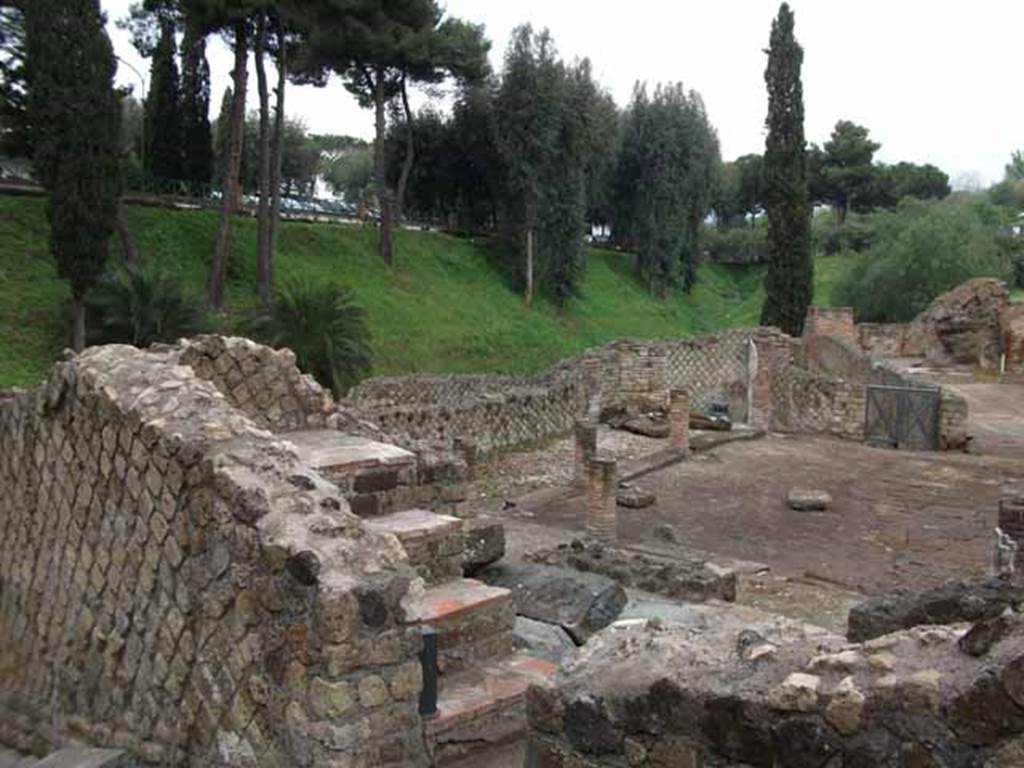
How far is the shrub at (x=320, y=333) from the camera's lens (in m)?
16.7

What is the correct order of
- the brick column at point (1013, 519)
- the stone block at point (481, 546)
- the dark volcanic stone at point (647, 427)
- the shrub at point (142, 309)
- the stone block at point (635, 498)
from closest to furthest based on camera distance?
the stone block at point (481, 546), the brick column at point (1013, 519), the stone block at point (635, 498), the shrub at point (142, 309), the dark volcanic stone at point (647, 427)

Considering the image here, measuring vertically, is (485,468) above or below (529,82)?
below

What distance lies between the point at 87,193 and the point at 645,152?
27918 millimetres

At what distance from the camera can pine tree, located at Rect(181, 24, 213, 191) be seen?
2953 centimetres

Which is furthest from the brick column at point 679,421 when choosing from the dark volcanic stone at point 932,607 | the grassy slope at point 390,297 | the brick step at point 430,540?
the brick step at point 430,540

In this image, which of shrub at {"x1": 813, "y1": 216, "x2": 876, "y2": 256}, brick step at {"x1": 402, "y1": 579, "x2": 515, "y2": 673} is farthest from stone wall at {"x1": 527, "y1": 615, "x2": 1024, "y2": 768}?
shrub at {"x1": 813, "y1": 216, "x2": 876, "y2": 256}

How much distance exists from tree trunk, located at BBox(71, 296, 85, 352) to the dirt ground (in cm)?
817

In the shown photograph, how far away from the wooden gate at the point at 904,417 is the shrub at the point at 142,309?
43.7 ft

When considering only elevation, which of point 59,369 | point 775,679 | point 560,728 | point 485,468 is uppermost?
point 59,369

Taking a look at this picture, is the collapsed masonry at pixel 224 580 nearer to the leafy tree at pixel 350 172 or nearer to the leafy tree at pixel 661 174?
the leafy tree at pixel 661 174

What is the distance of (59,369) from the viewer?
488 centimetres

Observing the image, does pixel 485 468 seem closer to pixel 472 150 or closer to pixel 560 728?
pixel 560 728

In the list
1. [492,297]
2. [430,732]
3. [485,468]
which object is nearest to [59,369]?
[430,732]

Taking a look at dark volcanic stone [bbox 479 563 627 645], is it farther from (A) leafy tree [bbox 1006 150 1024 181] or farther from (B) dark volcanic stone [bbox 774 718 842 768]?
(A) leafy tree [bbox 1006 150 1024 181]
